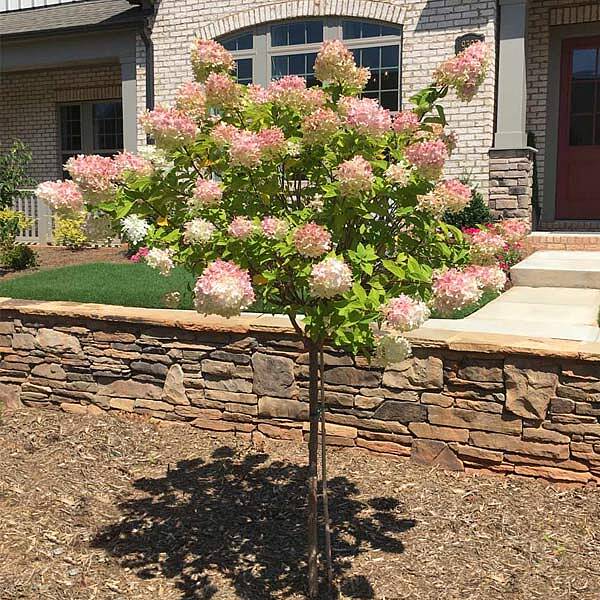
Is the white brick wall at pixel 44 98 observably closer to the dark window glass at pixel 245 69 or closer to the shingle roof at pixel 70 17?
the shingle roof at pixel 70 17

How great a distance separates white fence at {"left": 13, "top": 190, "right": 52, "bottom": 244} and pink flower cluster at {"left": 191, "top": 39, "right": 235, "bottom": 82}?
10130 millimetres

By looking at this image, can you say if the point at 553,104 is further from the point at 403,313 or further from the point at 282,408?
the point at 403,313

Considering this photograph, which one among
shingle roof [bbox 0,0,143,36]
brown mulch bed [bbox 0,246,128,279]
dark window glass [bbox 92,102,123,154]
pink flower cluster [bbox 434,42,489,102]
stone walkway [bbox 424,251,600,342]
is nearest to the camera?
pink flower cluster [bbox 434,42,489,102]

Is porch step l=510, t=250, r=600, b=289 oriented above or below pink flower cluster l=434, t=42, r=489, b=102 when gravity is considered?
below

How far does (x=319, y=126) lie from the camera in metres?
2.32

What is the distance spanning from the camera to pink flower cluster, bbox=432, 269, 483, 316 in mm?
2252

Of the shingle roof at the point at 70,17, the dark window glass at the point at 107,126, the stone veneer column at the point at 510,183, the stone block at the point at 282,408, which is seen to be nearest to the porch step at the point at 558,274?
the stone veneer column at the point at 510,183

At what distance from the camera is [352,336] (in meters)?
2.36

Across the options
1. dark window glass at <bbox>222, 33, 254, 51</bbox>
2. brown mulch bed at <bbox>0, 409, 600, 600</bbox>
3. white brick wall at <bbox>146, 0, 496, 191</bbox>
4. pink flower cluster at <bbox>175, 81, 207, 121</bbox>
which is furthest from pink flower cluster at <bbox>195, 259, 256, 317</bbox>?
dark window glass at <bbox>222, 33, 254, 51</bbox>

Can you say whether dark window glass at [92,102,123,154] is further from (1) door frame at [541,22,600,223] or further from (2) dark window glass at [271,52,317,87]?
(1) door frame at [541,22,600,223]

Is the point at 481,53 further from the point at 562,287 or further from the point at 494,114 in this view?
the point at 494,114

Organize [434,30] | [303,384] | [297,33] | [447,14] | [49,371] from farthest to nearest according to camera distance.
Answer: [297,33] < [434,30] < [447,14] < [49,371] < [303,384]

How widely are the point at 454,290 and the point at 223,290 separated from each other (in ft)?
2.42

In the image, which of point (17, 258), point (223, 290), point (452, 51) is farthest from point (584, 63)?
point (223, 290)
